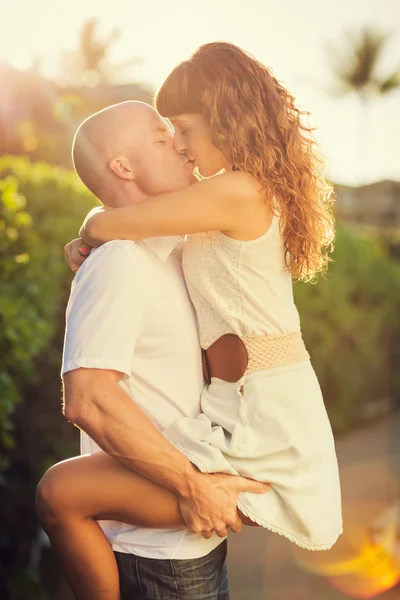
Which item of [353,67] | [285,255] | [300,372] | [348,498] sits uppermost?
[353,67]

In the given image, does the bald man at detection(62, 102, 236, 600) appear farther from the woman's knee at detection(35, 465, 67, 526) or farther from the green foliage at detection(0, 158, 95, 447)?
the green foliage at detection(0, 158, 95, 447)

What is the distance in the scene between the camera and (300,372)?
2488mm

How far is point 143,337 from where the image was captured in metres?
2.32

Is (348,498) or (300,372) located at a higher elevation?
(300,372)

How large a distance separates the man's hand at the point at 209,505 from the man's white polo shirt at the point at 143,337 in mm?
119

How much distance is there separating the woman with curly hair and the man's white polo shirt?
6cm

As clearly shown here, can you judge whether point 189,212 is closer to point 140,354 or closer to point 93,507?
point 140,354

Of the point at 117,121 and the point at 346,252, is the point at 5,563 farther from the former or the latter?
the point at 346,252

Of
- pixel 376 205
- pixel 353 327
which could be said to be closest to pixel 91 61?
pixel 376 205

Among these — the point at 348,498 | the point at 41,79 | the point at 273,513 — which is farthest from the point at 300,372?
the point at 41,79

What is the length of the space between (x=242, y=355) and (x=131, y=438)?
453 mm

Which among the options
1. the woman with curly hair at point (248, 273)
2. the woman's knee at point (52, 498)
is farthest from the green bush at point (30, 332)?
the woman with curly hair at point (248, 273)

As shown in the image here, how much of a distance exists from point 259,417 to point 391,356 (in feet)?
34.1

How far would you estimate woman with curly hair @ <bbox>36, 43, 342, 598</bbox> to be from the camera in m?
2.34
